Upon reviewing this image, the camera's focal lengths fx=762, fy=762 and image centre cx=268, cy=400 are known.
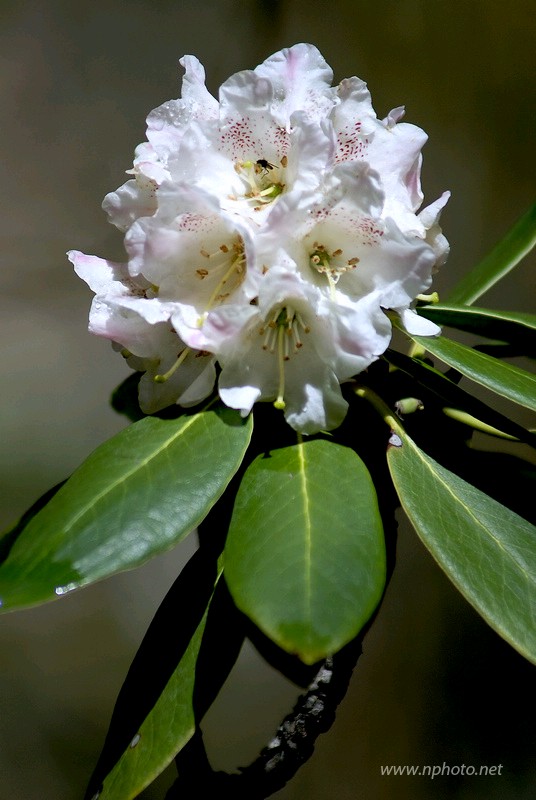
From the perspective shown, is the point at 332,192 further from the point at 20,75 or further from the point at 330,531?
the point at 20,75

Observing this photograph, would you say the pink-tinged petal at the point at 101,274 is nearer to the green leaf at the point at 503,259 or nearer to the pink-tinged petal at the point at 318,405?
the pink-tinged petal at the point at 318,405

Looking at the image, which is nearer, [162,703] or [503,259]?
[162,703]

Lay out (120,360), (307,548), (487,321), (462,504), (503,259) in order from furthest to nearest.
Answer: (120,360)
(503,259)
(487,321)
(462,504)
(307,548)

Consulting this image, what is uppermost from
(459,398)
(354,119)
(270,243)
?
(354,119)

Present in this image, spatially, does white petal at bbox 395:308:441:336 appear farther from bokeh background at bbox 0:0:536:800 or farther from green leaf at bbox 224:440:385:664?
bokeh background at bbox 0:0:536:800

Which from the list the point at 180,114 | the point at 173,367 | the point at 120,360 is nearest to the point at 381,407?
the point at 173,367

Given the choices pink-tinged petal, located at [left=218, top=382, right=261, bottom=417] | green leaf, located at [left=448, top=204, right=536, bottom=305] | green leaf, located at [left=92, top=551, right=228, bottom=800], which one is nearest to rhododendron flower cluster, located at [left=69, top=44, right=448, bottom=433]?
pink-tinged petal, located at [left=218, top=382, right=261, bottom=417]

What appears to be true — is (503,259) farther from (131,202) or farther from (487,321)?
(131,202)

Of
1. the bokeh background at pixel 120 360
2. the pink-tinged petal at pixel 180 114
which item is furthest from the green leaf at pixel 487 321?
the bokeh background at pixel 120 360
